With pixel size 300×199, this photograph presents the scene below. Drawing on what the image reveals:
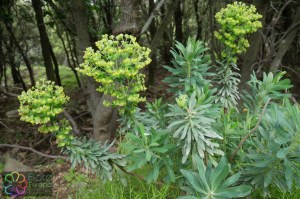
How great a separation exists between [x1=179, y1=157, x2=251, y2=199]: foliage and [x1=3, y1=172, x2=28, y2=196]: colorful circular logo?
2102mm

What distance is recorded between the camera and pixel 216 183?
1438mm

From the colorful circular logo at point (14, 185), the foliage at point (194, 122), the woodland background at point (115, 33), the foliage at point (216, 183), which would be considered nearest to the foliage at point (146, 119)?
the foliage at point (194, 122)

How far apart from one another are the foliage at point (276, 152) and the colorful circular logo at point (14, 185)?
7.31 ft

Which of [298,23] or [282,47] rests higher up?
[298,23]

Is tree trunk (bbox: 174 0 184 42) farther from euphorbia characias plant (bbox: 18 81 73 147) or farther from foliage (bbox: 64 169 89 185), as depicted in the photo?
euphorbia characias plant (bbox: 18 81 73 147)

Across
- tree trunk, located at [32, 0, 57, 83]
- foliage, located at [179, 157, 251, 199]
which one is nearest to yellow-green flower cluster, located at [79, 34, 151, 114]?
foliage, located at [179, 157, 251, 199]

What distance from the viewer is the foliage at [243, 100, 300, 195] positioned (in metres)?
1.49

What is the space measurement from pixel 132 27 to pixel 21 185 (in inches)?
77.7

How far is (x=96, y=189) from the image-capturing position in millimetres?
2504

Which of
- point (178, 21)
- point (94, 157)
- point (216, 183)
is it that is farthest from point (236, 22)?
point (178, 21)

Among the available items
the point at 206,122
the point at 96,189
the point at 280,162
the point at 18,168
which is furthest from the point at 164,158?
the point at 18,168

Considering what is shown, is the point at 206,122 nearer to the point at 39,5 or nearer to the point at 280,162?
the point at 280,162

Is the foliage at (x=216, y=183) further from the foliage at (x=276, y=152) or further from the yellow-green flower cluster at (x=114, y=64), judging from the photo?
the yellow-green flower cluster at (x=114, y=64)

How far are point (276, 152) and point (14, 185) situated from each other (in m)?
2.53
